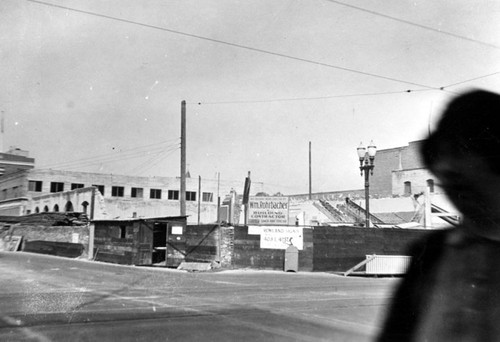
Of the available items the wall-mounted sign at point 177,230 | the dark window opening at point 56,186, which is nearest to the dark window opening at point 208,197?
the dark window opening at point 56,186

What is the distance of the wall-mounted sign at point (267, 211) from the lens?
2242cm

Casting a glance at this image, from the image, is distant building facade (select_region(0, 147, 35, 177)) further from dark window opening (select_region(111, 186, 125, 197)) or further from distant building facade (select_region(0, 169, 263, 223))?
dark window opening (select_region(111, 186, 125, 197))

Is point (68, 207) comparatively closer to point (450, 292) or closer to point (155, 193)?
point (155, 193)

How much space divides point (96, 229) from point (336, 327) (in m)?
22.8

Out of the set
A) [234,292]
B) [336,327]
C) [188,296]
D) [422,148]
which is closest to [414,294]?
[422,148]

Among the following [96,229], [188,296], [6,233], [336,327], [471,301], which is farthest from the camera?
[6,233]

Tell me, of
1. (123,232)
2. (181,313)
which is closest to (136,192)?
(123,232)

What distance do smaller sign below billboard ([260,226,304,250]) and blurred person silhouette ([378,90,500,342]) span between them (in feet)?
65.1

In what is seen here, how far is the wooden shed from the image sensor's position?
22156 mm

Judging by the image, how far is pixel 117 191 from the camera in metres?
63.6

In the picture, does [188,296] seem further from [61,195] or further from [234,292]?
[61,195]

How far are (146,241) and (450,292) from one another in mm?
23086

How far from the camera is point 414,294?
4.01 ft

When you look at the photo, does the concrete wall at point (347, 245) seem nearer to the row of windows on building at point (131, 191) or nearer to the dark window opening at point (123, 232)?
the dark window opening at point (123, 232)
